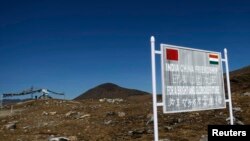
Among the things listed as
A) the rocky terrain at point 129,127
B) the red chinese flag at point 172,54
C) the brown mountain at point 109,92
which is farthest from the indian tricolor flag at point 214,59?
the brown mountain at point 109,92

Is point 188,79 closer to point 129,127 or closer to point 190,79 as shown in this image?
point 190,79

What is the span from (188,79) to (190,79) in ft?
0.41

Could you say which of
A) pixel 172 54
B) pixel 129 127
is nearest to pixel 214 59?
pixel 172 54

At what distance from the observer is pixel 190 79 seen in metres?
11.0

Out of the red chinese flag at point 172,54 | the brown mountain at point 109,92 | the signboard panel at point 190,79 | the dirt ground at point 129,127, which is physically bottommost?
the dirt ground at point 129,127

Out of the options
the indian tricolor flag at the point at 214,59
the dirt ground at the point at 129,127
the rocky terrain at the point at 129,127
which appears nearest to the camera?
the indian tricolor flag at the point at 214,59

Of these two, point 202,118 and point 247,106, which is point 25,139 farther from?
point 247,106

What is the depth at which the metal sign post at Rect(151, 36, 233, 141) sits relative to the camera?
1002 centimetres

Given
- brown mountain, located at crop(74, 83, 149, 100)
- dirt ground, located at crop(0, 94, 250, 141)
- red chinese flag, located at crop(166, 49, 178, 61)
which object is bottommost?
dirt ground, located at crop(0, 94, 250, 141)

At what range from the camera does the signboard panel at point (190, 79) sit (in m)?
10.2

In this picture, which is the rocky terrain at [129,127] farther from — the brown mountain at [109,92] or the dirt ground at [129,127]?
the brown mountain at [109,92]

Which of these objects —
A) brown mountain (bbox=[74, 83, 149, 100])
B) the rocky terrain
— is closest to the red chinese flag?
the rocky terrain

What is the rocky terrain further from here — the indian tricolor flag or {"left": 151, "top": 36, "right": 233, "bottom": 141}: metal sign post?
the indian tricolor flag

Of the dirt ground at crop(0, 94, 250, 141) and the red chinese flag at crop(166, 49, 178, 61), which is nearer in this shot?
the red chinese flag at crop(166, 49, 178, 61)
